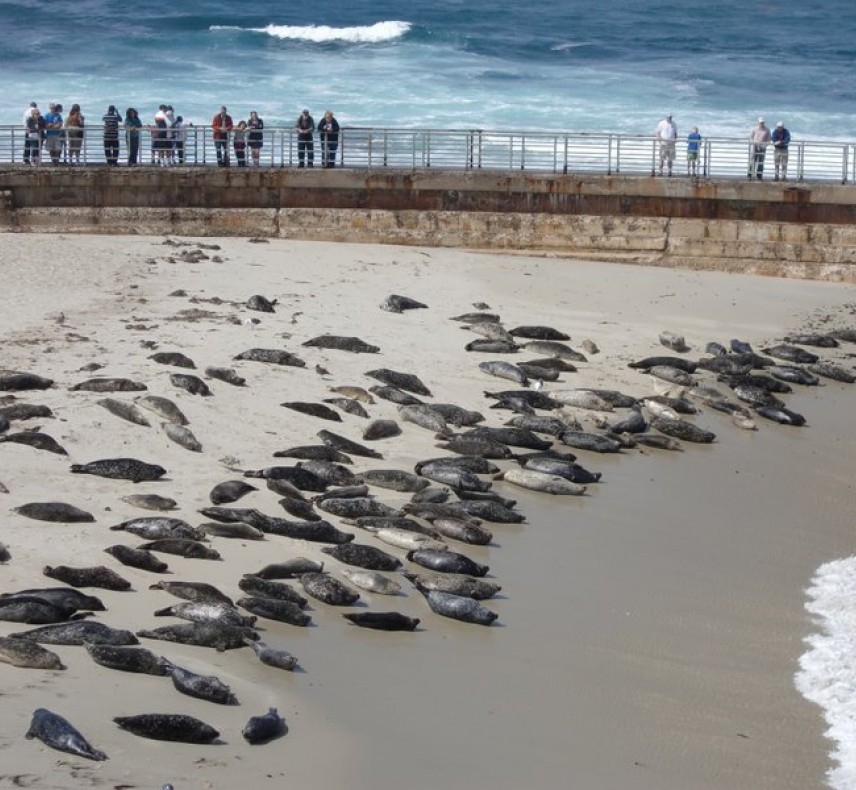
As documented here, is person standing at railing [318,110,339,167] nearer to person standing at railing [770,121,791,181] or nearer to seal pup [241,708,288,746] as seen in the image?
person standing at railing [770,121,791,181]

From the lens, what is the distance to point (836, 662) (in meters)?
13.1

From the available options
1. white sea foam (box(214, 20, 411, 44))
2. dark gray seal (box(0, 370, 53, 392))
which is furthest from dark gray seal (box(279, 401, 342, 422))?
white sea foam (box(214, 20, 411, 44))

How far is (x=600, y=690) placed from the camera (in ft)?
40.1

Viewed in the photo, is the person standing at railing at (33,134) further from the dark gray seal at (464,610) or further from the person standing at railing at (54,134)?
the dark gray seal at (464,610)

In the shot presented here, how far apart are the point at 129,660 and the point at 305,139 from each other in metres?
22.6

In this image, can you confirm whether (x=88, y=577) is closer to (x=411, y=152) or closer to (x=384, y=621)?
(x=384, y=621)

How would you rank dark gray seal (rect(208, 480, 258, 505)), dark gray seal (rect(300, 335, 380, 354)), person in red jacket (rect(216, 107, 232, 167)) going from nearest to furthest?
dark gray seal (rect(208, 480, 258, 505)) → dark gray seal (rect(300, 335, 380, 354)) → person in red jacket (rect(216, 107, 232, 167))

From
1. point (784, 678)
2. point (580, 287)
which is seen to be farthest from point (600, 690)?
point (580, 287)

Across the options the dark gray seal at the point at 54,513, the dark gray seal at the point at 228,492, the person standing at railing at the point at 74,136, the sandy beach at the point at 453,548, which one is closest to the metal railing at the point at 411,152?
the person standing at railing at the point at 74,136

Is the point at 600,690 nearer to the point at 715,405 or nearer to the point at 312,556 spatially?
the point at 312,556

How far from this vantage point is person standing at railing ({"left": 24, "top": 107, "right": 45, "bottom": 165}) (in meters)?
31.3

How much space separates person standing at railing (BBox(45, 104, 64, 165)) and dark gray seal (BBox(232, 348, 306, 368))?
11288 millimetres

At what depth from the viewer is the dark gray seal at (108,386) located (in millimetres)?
18828

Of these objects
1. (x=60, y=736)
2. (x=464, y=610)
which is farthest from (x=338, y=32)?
(x=60, y=736)
